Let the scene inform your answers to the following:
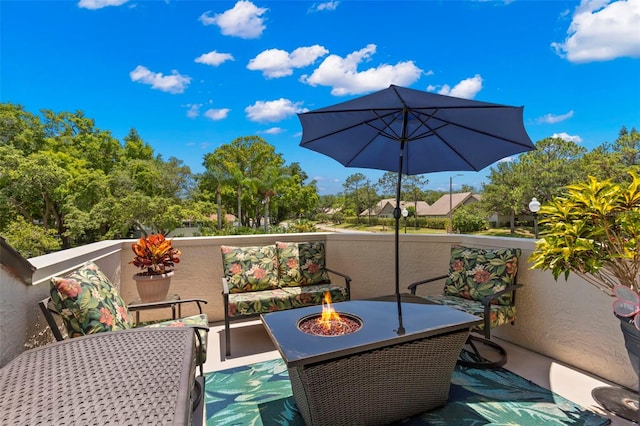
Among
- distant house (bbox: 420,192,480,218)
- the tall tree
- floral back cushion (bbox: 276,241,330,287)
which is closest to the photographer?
floral back cushion (bbox: 276,241,330,287)

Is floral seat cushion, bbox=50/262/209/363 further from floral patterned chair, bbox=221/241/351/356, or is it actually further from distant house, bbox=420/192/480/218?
distant house, bbox=420/192/480/218

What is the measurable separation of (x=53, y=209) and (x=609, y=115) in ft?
163

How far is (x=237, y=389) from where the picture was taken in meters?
2.45

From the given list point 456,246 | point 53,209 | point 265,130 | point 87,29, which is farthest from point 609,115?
point 53,209

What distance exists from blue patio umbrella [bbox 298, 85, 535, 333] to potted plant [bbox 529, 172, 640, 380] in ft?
2.39

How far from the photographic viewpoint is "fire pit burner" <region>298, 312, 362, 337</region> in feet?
6.30

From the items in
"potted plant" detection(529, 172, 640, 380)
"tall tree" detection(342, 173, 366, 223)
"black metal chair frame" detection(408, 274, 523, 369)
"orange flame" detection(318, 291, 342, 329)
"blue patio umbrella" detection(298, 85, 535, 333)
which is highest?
"tall tree" detection(342, 173, 366, 223)

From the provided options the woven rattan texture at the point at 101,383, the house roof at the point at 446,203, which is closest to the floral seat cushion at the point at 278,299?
the woven rattan texture at the point at 101,383

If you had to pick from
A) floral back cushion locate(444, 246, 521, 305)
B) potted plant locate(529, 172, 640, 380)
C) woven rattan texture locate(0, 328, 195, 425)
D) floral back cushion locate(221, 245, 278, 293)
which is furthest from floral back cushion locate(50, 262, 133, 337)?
floral back cushion locate(444, 246, 521, 305)

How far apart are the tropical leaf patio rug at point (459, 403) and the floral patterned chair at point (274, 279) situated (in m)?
0.65

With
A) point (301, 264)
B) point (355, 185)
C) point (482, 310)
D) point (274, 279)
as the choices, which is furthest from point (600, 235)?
point (355, 185)

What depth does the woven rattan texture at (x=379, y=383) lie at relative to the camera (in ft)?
5.73

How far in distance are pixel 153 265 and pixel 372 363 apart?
2.40m

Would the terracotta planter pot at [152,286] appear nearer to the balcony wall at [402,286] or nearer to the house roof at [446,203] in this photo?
the balcony wall at [402,286]
